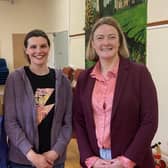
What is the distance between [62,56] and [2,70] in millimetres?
2413

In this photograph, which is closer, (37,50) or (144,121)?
(144,121)

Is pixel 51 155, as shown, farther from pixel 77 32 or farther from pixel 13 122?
pixel 77 32

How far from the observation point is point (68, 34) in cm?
849

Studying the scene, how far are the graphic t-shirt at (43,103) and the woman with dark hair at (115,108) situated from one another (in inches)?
10.7

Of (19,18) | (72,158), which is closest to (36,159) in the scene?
(72,158)

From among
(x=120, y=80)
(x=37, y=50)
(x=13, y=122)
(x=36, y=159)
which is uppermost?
(x=37, y=50)

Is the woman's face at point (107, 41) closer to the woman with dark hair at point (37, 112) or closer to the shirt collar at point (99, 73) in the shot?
the shirt collar at point (99, 73)

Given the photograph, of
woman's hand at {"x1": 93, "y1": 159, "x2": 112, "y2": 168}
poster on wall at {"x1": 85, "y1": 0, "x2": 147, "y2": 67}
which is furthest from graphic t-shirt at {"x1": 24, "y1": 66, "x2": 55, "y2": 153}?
poster on wall at {"x1": 85, "y1": 0, "x2": 147, "y2": 67}

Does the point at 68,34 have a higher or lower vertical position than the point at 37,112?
higher

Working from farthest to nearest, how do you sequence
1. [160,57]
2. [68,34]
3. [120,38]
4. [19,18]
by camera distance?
[19,18] < [68,34] < [160,57] < [120,38]

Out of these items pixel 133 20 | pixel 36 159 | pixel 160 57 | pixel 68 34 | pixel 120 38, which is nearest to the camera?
pixel 120 38

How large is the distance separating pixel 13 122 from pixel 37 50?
1.54 ft

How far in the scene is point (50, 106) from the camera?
6.73 ft

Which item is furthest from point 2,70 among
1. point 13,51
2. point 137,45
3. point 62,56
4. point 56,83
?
point 56,83
